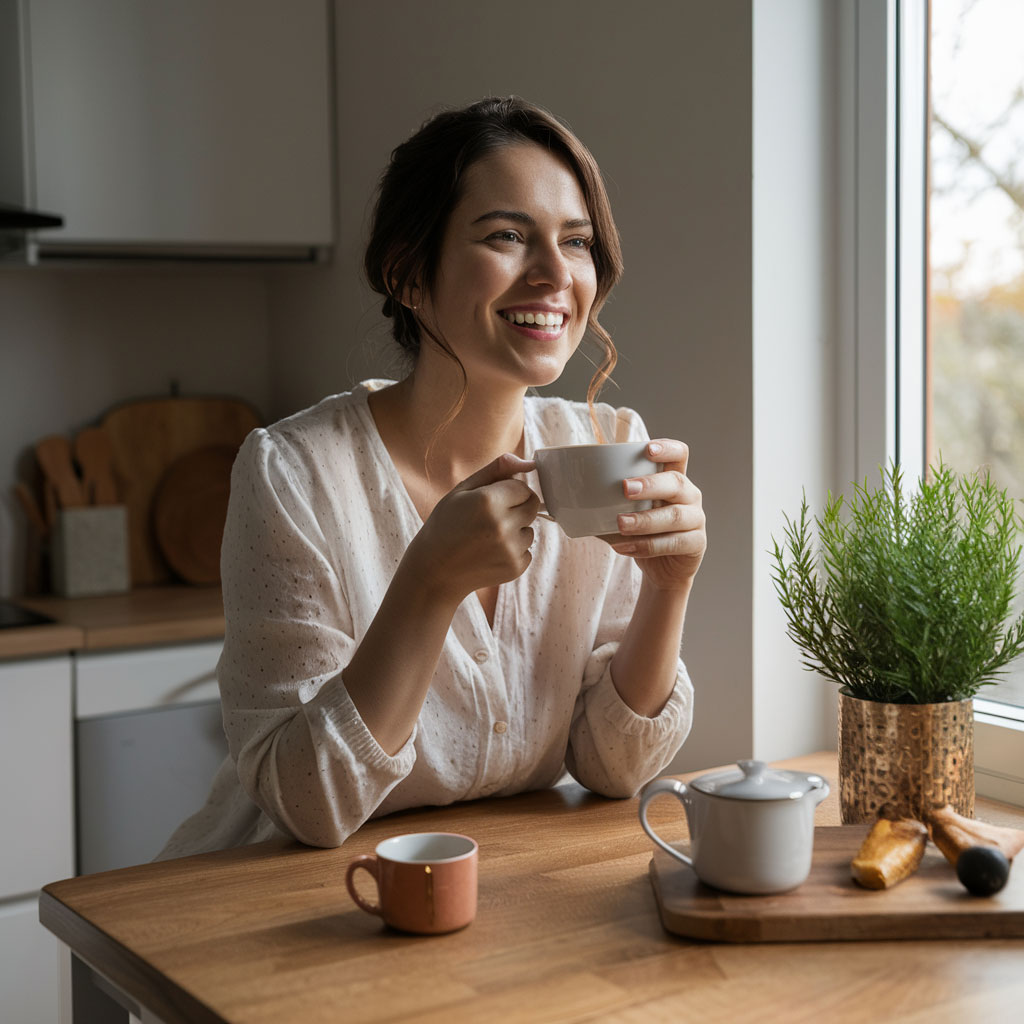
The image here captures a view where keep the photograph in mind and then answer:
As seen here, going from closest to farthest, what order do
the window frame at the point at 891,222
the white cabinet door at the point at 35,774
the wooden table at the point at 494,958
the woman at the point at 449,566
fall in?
the wooden table at the point at 494,958 < the woman at the point at 449,566 < the window frame at the point at 891,222 < the white cabinet door at the point at 35,774

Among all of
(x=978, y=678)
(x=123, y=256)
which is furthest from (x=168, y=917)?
(x=123, y=256)

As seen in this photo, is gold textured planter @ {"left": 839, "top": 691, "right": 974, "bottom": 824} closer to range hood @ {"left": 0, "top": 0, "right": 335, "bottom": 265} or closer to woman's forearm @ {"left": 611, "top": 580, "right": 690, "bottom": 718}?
woman's forearm @ {"left": 611, "top": 580, "right": 690, "bottom": 718}

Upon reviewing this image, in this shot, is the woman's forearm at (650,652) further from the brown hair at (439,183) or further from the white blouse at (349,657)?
the brown hair at (439,183)

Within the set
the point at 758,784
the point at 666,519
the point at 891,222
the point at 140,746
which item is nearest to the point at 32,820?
the point at 140,746

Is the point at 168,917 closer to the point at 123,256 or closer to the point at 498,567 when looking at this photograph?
the point at 498,567

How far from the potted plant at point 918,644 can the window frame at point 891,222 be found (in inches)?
19.6

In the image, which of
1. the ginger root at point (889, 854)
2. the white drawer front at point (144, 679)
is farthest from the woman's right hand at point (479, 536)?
the white drawer front at point (144, 679)

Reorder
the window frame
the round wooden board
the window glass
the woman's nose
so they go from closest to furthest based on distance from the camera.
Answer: the woman's nose → the window glass → the window frame → the round wooden board

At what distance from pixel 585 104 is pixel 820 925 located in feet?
4.34

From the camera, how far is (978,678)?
110 cm

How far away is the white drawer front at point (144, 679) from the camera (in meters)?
2.12

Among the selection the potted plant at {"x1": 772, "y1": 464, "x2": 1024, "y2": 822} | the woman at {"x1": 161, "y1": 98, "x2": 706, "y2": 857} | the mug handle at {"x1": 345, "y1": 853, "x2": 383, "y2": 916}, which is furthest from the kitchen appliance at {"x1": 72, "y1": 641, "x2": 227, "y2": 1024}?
the potted plant at {"x1": 772, "y1": 464, "x2": 1024, "y2": 822}

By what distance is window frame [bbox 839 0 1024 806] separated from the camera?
1.60 meters

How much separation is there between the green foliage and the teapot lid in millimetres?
178
